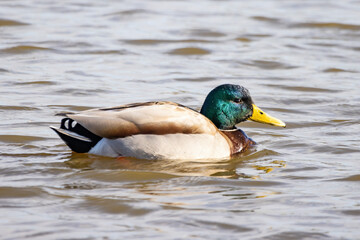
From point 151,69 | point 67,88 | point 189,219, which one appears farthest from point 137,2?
point 189,219

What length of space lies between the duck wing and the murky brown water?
0.31 meters

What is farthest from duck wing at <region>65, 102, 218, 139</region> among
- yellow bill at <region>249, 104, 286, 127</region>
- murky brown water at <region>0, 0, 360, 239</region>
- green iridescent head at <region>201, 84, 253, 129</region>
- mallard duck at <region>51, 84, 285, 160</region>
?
yellow bill at <region>249, 104, 286, 127</region>

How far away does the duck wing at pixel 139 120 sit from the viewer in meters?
7.25

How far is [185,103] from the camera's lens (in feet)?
33.4

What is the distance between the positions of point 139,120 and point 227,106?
3.63 ft

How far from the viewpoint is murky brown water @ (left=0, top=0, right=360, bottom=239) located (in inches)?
227

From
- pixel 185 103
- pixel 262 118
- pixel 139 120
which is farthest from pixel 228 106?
pixel 185 103

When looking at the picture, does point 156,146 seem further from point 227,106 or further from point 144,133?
point 227,106

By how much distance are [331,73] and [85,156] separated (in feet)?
18.2

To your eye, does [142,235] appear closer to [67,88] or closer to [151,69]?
[67,88]

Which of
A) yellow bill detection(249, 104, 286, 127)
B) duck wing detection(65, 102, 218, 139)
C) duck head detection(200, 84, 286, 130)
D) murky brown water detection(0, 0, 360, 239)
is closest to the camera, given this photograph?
murky brown water detection(0, 0, 360, 239)

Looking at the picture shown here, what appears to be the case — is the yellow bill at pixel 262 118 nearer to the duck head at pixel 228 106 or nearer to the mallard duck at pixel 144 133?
the duck head at pixel 228 106

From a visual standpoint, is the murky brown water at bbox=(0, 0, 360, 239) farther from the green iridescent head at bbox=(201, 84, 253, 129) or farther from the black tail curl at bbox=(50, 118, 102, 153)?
the green iridescent head at bbox=(201, 84, 253, 129)

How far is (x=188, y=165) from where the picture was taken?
7.37 meters
